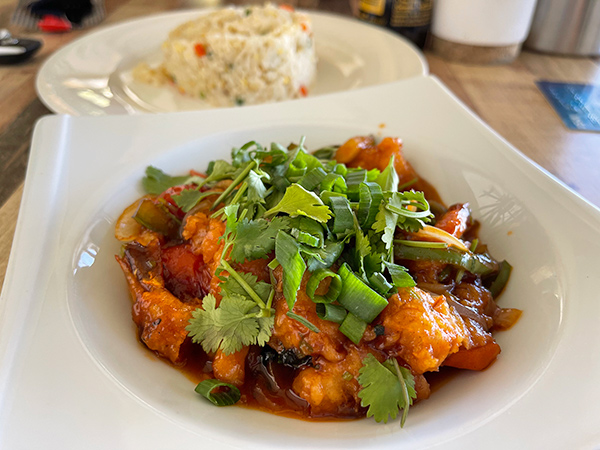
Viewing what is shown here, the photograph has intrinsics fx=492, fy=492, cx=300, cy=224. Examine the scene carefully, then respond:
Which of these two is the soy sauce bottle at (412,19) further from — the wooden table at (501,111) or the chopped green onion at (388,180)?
the chopped green onion at (388,180)

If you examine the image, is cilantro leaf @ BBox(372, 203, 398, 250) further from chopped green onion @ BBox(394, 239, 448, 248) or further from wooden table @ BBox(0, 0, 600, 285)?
wooden table @ BBox(0, 0, 600, 285)

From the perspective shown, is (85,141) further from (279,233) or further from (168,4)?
(168,4)

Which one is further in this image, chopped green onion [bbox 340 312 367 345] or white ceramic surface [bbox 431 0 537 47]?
white ceramic surface [bbox 431 0 537 47]

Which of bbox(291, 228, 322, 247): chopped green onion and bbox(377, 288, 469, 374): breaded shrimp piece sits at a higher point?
bbox(291, 228, 322, 247): chopped green onion

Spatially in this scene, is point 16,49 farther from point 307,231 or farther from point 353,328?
point 353,328

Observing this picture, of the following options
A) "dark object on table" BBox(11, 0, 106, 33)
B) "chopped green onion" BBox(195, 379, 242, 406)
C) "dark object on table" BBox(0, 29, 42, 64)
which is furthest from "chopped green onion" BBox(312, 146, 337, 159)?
"dark object on table" BBox(11, 0, 106, 33)

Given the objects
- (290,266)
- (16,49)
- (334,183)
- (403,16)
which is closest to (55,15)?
(16,49)
